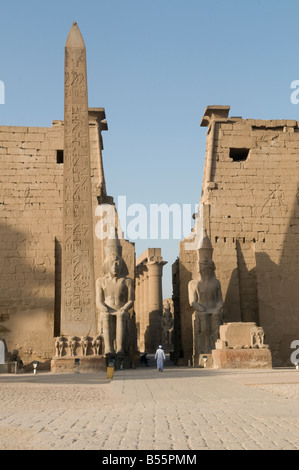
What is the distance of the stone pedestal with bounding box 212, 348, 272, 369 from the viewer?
1041 centimetres

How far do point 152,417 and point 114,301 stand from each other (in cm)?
815

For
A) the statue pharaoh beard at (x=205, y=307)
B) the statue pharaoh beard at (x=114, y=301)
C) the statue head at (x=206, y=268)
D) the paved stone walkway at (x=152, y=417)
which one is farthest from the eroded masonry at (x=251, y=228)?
the paved stone walkway at (x=152, y=417)

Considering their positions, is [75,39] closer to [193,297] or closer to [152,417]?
[193,297]

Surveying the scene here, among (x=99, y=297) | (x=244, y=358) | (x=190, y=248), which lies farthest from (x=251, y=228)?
(x=244, y=358)

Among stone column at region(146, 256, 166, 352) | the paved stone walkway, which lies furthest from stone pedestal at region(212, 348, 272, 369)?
stone column at region(146, 256, 166, 352)

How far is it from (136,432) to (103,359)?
6.55 meters

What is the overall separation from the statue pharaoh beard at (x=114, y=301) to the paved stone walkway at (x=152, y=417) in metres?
5.01

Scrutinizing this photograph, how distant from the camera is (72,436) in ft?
10.8

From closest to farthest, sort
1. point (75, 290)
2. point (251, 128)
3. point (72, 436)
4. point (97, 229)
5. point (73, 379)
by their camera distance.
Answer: point (72, 436) < point (73, 379) < point (75, 290) < point (97, 229) < point (251, 128)

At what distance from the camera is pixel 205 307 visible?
12.5m

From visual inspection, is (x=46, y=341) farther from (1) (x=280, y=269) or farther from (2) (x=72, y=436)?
(2) (x=72, y=436)

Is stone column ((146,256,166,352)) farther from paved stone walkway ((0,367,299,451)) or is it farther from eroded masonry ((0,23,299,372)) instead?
paved stone walkway ((0,367,299,451))

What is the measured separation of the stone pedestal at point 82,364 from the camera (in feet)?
31.9
